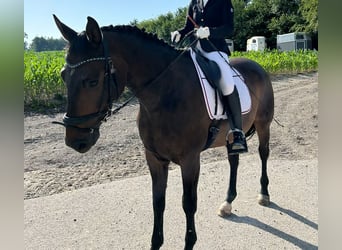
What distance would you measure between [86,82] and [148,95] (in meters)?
0.65

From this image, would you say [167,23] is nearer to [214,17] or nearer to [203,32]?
[214,17]

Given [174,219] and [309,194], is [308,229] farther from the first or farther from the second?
[174,219]

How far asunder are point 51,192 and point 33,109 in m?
6.16

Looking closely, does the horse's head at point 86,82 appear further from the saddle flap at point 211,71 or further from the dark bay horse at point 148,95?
the saddle flap at point 211,71

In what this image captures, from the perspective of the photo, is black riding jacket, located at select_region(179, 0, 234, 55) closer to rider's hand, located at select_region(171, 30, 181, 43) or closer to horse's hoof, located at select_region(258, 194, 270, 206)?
rider's hand, located at select_region(171, 30, 181, 43)

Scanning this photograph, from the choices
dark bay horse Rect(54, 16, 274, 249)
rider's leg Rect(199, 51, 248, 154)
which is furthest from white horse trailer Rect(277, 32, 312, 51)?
dark bay horse Rect(54, 16, 274, 249)

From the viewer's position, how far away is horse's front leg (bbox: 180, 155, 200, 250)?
3031 millimetres

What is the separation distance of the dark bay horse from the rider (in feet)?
0.51

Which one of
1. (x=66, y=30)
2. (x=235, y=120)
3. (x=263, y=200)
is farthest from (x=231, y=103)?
(x=263, y=200)

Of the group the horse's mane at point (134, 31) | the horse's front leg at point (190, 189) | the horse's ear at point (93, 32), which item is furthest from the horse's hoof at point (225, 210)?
the horse's ear at point (93, 32)

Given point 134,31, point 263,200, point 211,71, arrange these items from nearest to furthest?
point 134,31
point 211,71
point 263,200

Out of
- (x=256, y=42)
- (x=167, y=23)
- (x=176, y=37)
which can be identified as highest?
(x=167, y=23)

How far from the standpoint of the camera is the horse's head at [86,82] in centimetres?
227

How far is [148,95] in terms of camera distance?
2805mm
